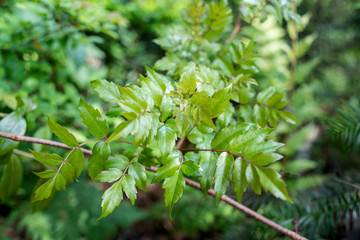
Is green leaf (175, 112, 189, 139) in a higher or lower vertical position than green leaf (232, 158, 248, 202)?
higher

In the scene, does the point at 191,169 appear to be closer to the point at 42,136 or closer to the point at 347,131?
the point at 42,136

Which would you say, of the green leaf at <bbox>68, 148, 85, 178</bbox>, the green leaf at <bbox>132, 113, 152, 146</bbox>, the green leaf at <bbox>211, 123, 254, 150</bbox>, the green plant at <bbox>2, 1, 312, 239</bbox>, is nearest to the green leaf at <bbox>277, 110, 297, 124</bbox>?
the green plant at <bbox>2, 1, 312, 239</bbox>

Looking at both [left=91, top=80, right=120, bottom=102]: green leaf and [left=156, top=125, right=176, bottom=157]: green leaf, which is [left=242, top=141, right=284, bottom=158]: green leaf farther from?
[left=91, top=80, right=120, bottom=102]: green leaf

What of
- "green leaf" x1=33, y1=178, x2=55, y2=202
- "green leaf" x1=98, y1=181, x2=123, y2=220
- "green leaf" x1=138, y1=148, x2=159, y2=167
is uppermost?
"green leaf" x1=138, y1=148, x2=159, y2=167

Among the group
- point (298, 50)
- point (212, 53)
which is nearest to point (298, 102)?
point (298, 50)

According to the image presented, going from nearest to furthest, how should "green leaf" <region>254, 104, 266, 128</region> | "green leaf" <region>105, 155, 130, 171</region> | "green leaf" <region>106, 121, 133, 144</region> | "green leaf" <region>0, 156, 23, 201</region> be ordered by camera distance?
"green leaf" <region>106, 121, 133, 144</region> → "green leaf" <region>105, 155, 130, 171</region> → "green leaf" <region>254, 104, 266, 128</region> → "green leaf" <region>0, 156, 23, 201</region>

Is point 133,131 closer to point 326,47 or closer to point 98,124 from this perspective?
point 98,124

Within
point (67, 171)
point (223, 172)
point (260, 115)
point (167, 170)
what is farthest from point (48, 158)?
point (260, 115)

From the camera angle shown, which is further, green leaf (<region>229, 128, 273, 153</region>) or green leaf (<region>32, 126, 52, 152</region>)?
green leaf (<region>32, 126, 52, 152</region>)
